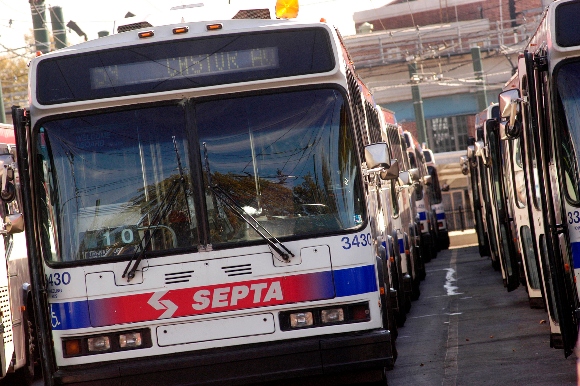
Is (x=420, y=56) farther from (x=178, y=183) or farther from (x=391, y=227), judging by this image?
(x=178, y=183)

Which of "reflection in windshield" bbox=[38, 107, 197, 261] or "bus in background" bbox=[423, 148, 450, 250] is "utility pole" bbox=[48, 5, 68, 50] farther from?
"reflection in windshield" bbox=[38, 107, 197, 261]

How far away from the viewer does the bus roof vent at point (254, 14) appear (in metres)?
9.70


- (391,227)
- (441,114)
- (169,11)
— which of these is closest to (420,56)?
(441,114)

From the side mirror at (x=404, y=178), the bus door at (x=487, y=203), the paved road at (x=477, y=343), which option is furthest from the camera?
the bus door at (x=487, y=203)

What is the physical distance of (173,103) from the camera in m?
8.29

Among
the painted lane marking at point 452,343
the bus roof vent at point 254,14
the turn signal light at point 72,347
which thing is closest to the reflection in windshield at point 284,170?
the turn signal light at point 72,347

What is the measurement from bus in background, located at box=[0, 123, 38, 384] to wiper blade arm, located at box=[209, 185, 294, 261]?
3913 millimetres

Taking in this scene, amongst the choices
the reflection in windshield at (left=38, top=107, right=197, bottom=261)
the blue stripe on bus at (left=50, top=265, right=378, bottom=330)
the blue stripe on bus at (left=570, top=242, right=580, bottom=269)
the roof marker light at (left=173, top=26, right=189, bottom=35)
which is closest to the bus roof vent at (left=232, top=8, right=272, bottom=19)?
the roof marker light at (left=173, top=26, right=189, bottom=35)

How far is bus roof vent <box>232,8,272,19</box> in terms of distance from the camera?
382 inches

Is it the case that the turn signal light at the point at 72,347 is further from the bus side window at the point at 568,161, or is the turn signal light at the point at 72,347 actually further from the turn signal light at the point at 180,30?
the bus side window at the point at 568,161

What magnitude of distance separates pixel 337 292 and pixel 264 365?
74 cm

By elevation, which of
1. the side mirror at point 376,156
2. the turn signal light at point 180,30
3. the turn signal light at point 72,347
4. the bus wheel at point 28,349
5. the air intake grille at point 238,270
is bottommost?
the bus wheel at point 28,349

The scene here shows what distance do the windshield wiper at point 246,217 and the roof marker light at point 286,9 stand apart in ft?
6.14

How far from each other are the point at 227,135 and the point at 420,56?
3524cm
